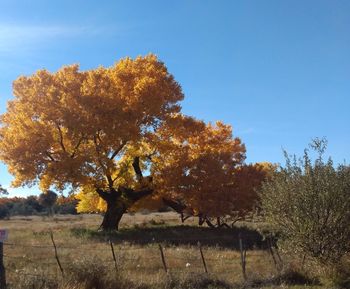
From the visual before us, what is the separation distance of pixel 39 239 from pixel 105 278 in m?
19.3

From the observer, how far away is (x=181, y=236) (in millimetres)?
39062

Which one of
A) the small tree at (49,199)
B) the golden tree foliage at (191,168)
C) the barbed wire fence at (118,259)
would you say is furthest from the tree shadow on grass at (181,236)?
the small tree at (49,199)

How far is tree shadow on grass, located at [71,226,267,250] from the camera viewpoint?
34506 millimetres

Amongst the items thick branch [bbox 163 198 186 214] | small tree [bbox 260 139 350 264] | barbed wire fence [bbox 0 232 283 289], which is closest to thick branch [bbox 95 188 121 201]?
thick branch [bbox 163 198 186 214]

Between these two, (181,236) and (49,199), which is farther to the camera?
(49,199)

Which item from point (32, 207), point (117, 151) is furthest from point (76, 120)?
point (32, 207)

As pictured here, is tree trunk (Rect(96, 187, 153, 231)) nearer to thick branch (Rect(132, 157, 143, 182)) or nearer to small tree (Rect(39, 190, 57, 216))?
thick branch (Rect(132, 157, 143, 182))

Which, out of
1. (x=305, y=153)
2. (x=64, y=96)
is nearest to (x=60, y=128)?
(x=64, y=96)

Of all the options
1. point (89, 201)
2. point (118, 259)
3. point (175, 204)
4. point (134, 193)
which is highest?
point (134, 193)

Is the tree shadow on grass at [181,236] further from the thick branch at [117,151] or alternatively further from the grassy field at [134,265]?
the thick branch at [117,151]

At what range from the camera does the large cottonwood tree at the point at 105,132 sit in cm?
3897

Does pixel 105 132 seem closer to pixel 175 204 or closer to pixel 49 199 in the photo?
pixel 175 204

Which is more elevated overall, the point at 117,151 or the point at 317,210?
the point at 117,151

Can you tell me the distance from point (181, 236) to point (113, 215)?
7223 millimetres
